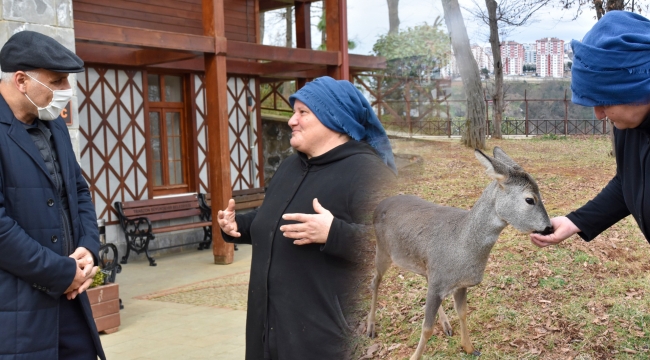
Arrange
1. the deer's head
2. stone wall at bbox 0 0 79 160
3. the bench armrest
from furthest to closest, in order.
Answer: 1. the bench armrest
2. stone wall at bbox 0 0 79 160
3. the deer's head

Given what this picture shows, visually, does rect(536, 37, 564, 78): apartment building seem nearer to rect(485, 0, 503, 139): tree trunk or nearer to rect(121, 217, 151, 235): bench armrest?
rect(485, 0, 503, 139): tree trunk

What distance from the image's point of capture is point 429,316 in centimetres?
186

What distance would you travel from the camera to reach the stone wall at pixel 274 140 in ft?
40.4

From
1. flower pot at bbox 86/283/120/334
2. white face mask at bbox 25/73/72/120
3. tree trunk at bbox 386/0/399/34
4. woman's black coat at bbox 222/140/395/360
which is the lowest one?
flower pot at bbox 86/283/120/334

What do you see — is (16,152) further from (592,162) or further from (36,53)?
(592,162)

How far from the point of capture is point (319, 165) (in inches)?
66.6

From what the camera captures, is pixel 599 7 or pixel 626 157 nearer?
pixel 626 157

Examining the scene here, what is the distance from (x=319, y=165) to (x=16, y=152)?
131cm

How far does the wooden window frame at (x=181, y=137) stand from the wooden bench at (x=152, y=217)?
0.28 m

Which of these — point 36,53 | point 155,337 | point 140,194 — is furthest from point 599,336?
point 140,194

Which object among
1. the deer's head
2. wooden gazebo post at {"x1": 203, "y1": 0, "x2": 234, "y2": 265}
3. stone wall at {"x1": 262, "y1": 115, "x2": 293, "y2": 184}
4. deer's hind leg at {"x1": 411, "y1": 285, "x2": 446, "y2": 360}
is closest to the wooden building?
wooden gazebo post at {"x1": 203, "y1": 0, "x2": 234, "y2": 265}

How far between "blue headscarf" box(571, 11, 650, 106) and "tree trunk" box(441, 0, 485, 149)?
25 centimetres

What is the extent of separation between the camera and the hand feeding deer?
153 centimetres

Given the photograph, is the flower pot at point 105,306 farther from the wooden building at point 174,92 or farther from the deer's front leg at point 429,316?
the deer's front leg at point 429,316
